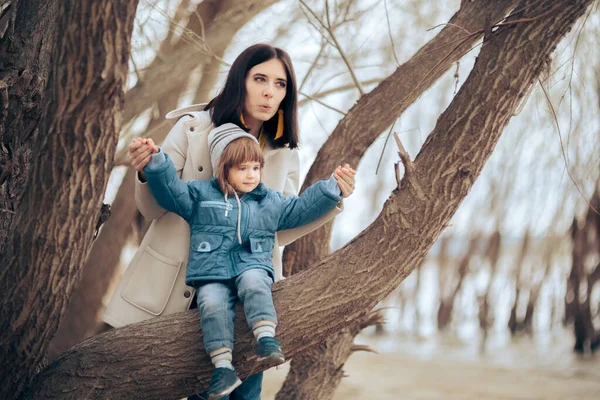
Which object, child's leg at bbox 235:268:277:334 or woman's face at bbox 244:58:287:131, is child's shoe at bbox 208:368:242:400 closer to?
child's leg at bbox 235:268:277:334

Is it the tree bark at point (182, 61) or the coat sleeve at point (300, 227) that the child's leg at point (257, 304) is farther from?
the tree bark at point (182, 61)

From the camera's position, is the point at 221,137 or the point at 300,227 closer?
the point at 221,137

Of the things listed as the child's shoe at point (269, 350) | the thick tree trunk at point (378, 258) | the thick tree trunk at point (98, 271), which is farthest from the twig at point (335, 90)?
the child's shoe at point (269, 350)

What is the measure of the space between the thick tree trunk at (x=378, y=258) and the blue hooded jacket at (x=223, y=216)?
164 mm

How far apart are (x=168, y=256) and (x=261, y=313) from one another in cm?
54

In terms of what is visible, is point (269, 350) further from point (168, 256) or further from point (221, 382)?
point (168, 256)

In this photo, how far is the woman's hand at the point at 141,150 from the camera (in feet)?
7.39

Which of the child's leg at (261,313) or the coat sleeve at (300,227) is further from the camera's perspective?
the coat sleeve at (300,227)

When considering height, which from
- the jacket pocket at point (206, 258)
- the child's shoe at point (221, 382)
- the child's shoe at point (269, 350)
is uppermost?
the jacket pocket at point (206, 258)

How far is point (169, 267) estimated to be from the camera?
2.59 meters

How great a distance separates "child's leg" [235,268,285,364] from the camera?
85.2 inches

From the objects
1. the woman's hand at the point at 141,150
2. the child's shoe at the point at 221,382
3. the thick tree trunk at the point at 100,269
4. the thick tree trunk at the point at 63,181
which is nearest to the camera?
the thick tree trunk at the point at 63,181

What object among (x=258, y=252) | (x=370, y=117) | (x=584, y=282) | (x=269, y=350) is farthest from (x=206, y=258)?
(x=584, y=282)

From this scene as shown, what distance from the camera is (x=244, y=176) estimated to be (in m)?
2.42
